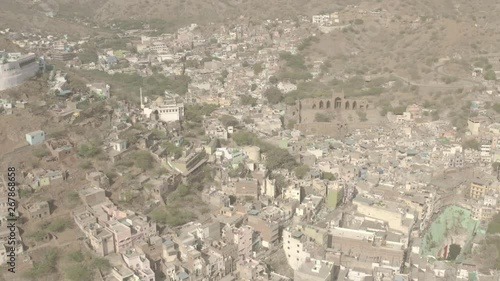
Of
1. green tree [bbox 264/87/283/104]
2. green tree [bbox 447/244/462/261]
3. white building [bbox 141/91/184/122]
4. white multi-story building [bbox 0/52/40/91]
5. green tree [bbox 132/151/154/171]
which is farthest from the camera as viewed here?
green tree [bbox 264/87/283/104]

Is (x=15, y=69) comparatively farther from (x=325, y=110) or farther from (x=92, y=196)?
(x=325, y=110)

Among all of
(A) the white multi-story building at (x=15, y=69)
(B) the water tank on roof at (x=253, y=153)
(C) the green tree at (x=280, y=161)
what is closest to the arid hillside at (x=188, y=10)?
(A) the white multi-story building at (x=15, y=69)

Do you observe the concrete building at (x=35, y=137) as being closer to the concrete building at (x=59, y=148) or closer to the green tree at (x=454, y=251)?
the concrete building at (x=59, y=148)

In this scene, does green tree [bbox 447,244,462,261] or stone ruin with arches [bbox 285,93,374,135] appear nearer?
green tree [bbox 447,244,462,261]

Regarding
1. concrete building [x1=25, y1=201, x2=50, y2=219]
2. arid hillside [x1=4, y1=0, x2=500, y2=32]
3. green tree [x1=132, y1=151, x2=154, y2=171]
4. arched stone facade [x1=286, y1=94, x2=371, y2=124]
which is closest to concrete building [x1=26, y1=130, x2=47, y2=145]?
green tree [x1=132, y1=151, x2=154, y2=171]

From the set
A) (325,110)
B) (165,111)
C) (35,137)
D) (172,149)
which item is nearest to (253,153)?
(172,149)

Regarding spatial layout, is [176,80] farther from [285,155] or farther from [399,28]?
[399,28]

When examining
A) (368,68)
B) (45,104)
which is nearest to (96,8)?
(368,68)

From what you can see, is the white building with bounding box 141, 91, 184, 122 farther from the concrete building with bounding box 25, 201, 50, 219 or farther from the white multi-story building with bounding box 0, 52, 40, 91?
the concrete building with bounding box 25, 201, 50, 219
